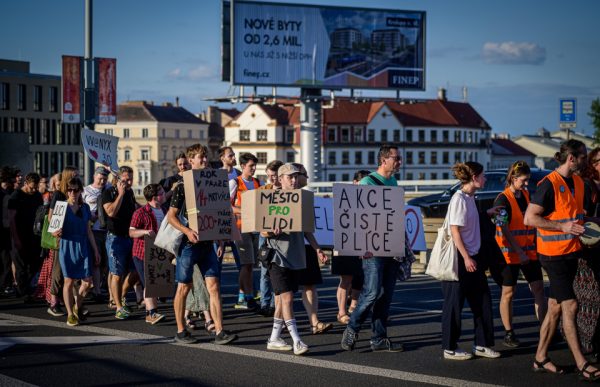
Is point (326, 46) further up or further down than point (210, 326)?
further up

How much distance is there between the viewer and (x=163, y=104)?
153 m

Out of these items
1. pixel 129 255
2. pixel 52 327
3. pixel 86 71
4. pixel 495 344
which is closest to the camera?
pixel 495 344

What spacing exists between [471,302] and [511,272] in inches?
32.5

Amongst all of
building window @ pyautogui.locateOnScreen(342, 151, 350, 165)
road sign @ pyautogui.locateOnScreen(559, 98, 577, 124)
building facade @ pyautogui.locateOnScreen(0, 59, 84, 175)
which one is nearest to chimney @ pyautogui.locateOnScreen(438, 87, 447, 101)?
building window @ pyautogui.locateOnScreen(342, 151, 350, 165)

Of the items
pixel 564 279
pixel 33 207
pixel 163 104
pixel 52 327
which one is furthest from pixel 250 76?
pixel 163 104

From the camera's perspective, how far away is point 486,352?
935 cm

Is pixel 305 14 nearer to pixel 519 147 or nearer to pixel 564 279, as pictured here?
pixel 564 279

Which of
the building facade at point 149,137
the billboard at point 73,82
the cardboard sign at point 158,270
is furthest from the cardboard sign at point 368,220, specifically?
the building facade at point 149,137

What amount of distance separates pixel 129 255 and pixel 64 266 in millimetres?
1173

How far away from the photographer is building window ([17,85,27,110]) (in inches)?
3428

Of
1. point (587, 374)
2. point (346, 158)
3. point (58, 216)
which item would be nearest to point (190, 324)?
point (58, 216)

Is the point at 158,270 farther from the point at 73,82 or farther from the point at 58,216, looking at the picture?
the point at 73,82

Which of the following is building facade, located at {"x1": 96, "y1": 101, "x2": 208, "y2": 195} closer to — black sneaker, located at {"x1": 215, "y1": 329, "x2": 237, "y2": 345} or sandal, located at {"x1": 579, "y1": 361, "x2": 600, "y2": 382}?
black sneaker, located at {"x1": 215, "y1": 329, "x2": 237, "y2": 345}

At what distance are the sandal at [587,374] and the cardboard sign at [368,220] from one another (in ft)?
7.92
